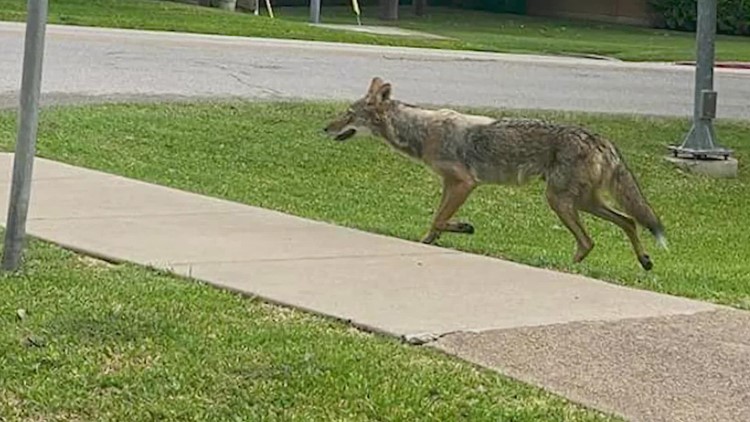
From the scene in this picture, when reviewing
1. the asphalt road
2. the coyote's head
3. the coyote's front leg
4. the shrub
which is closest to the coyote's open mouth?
the coyote's head

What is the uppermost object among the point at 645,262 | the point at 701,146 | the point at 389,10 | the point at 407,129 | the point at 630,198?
the point at 407,129

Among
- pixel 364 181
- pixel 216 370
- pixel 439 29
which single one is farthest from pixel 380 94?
pixel 439 29

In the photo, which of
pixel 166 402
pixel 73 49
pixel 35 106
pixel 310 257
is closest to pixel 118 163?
pixel 310 257

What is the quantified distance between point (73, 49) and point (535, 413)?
16.4 metres

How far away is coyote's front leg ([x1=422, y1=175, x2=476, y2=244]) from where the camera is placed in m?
9.72

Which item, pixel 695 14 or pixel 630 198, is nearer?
pixel 630 198

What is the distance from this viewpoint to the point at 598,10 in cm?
4941

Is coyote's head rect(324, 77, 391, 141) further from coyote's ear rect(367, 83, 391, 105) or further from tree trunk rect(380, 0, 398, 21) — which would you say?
tree trunk rect(380, 0, 398, 21)

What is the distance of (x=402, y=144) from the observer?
33.2 feet

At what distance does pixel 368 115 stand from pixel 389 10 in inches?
1377

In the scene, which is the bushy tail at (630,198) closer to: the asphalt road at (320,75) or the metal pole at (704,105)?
the metal pole at (704,105)

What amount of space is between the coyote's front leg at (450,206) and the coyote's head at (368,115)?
67cm

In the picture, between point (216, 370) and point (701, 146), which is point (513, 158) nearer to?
point (216, 370)

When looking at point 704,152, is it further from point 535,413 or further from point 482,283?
point 535,413
